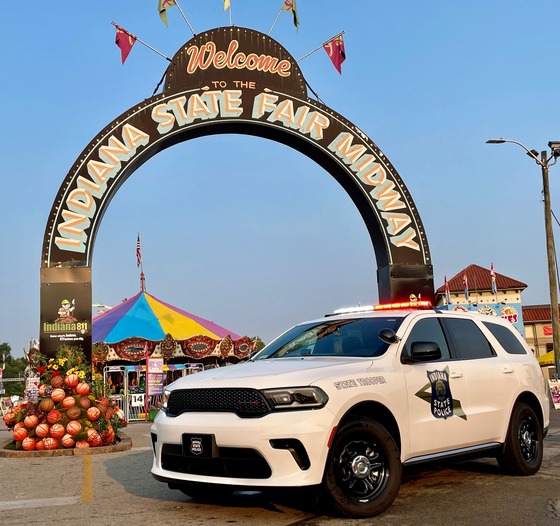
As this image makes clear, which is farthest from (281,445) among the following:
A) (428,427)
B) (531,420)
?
(531,420)

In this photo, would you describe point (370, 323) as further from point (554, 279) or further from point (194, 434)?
point (554, 279)

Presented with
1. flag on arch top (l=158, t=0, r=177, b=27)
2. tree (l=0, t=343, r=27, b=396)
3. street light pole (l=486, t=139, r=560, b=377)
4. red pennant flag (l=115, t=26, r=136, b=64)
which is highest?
flag on arch top (l=158, t=0, r=177, b=27)

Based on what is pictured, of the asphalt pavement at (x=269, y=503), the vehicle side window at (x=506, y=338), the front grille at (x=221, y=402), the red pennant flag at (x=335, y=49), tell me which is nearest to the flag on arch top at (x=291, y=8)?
the red pennant flag at (x=335, y=49)

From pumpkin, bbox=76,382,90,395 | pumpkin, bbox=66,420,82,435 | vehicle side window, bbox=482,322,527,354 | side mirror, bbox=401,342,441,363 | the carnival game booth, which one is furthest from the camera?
the carnival game booth

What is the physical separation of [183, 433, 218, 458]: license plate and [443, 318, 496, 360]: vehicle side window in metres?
2.88

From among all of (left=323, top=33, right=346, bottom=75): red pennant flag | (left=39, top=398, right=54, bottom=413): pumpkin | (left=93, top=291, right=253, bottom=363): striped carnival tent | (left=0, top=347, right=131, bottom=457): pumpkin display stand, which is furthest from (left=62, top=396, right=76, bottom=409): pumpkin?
(left=93, top=291, right=253, bottom=363): striped carnival tent

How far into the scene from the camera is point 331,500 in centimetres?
488

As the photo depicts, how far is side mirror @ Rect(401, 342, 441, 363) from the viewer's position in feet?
19.1

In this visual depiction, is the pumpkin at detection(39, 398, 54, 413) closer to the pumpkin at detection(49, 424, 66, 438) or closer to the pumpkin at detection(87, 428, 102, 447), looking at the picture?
the pumpkin at detection(49, 424, 66, 438)

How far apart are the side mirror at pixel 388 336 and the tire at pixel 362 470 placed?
0.86 meters

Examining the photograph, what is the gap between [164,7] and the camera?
17.5 metres

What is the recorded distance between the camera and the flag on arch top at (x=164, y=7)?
17.4 metres

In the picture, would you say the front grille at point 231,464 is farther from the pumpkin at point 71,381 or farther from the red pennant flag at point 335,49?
the red pennant flag at point 335,49

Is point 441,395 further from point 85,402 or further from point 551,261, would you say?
point 551,261
